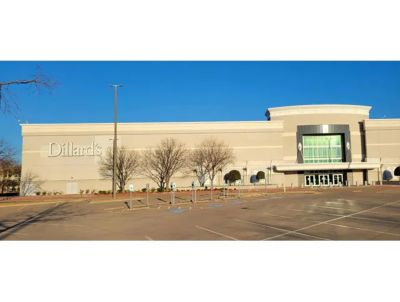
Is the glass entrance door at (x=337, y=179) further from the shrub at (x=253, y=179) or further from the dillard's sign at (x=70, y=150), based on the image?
the dillard's sign at (x=70, y=150)

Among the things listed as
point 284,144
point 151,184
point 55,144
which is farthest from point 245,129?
point 55,144

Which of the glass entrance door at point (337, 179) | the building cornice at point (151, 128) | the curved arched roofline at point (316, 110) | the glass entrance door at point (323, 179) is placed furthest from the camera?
the curved arched roofline at point (316, 110)

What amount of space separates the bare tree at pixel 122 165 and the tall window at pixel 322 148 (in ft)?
85.6

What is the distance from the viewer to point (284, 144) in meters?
49.0

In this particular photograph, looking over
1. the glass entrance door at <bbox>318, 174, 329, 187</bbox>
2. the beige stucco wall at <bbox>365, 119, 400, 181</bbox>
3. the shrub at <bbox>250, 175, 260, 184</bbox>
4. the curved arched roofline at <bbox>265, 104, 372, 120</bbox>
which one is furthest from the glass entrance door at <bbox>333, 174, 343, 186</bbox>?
the shrub at <bbox>250, 175, 260, 184</bbox>

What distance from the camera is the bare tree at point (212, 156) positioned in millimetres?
44812

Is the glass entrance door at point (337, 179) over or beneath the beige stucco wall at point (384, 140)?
beneath

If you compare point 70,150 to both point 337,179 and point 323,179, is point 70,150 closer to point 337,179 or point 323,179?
point 323,179

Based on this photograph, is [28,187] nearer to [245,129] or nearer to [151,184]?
[151,184]

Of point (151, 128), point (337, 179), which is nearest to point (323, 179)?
point (337, 179)

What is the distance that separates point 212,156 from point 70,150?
20.1m

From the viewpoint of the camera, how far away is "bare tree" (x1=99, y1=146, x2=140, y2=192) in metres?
44.1

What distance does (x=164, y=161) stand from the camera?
145 ft

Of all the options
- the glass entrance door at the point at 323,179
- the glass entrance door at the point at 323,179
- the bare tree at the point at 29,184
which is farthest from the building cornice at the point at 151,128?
the glass entrance door at the point at 323,179
